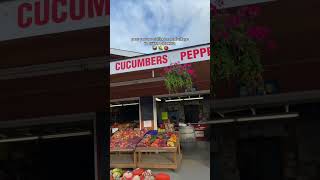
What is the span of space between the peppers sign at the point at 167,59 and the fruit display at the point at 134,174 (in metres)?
0.33

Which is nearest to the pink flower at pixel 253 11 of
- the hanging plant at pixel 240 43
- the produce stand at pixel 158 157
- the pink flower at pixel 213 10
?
the hanging plant at pixel 240 43

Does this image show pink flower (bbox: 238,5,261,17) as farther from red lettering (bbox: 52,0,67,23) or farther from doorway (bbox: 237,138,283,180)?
red lettering (bbox: 52,0,67,23)

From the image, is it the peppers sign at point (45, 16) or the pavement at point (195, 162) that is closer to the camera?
the pavement at point (195, 162)

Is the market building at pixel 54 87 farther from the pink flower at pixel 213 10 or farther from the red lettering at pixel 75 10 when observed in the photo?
the pink flower at pixel 213 10

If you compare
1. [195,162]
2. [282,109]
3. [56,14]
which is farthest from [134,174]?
[56,14]

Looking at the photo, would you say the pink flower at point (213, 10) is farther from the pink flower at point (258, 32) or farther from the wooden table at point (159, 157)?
the wooden table at point (159, 157)

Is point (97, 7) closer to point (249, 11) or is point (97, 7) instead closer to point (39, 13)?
point (39, 13)

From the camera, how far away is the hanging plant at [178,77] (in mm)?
1231

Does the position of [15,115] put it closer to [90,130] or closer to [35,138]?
[35,138]

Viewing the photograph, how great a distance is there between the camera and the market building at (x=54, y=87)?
137 cm

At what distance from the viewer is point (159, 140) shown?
125 cm

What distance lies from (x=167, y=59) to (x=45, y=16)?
1.59ft

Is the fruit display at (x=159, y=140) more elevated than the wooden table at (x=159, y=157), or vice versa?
the fruit display at (x=159, y=140)

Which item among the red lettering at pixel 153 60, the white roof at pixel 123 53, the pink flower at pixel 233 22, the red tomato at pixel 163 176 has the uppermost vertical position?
the pink flower at pixel 233 22
